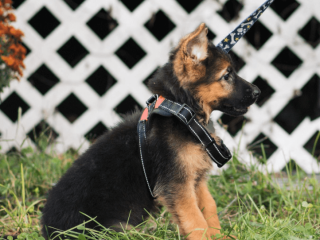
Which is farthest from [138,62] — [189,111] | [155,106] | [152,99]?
[189,111]

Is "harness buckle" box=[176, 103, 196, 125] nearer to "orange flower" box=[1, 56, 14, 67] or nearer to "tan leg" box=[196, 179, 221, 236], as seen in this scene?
"tan leg" box=[196, 179, 221, 236]

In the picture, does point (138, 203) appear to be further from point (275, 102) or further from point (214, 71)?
point (275, 102)

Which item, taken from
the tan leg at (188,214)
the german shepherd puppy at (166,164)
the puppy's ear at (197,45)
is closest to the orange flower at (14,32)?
the german shepherd puppy at (166,164)

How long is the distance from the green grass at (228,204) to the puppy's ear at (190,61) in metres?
0.79

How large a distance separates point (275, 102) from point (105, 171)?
2.42m

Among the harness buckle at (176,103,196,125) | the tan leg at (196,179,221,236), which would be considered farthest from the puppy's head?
the tan leg at (196,179,221,236)

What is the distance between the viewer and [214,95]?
2.05m

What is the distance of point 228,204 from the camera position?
2465 mm

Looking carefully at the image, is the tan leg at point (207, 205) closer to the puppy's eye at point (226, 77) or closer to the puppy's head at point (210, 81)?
the puppy's head at point (210, 81)

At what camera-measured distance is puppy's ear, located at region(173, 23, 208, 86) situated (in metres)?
1.99

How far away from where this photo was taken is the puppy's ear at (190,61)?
1.99 m

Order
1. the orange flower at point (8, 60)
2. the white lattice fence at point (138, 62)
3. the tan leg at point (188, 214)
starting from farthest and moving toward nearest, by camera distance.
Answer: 1. the white lattice fence at point (138, 62)
2. the orange flower at point (8, 60)
3. the tan leg at point (188, 214)

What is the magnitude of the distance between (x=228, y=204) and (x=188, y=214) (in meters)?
0.70

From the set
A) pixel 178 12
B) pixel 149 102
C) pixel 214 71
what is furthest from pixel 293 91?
pixel 149 102
